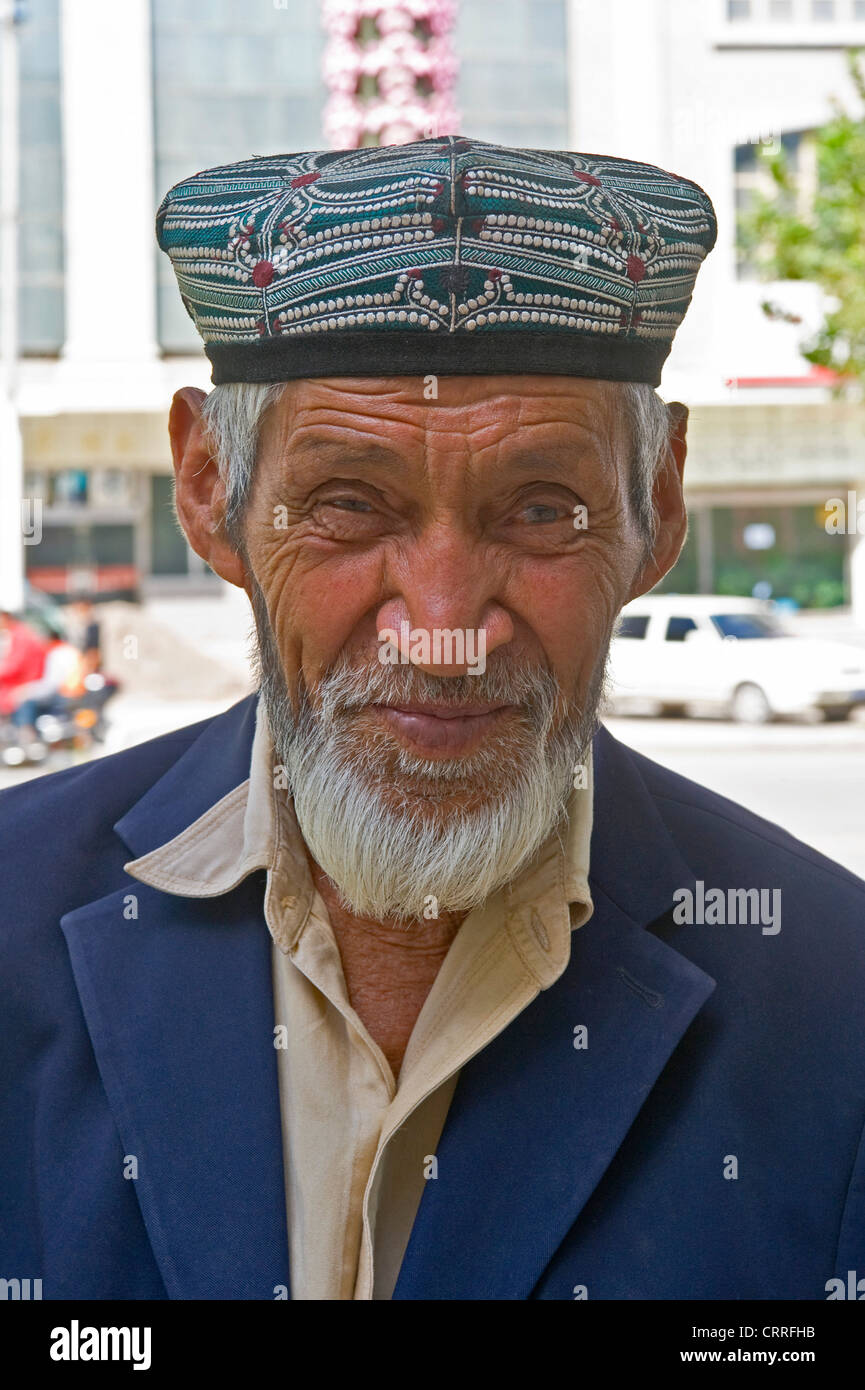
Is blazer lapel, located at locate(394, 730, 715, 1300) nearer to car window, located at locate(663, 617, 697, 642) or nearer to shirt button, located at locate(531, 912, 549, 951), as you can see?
shirt button, located at locate(531, 912, 549, 951)

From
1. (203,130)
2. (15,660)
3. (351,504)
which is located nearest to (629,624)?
(351,504)

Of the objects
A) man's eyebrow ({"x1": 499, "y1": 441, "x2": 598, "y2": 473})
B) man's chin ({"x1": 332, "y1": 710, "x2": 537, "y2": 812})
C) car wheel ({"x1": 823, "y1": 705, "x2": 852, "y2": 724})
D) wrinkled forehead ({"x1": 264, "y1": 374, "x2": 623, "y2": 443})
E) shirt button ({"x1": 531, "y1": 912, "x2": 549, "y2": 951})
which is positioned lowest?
shirt button ({"x1": 531, "y1": 912, "x2": 549, "y2": 951})

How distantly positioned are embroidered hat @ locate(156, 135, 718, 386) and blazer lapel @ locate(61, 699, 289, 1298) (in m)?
0.52

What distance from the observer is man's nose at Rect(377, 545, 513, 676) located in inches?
42.3

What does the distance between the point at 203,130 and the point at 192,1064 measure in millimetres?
3657

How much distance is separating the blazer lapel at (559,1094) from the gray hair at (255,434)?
1.22ft

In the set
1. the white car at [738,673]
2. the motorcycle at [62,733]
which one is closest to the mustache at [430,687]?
the motorcycle at [62,733]

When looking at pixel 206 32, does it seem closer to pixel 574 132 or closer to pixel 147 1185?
pixel 574 132

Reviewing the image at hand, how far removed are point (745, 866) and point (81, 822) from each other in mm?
711

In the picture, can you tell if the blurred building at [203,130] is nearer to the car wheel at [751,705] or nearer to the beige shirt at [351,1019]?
the beige shirt at [351,1019]

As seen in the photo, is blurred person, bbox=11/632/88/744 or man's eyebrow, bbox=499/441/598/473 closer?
man's eyebrow, bbox=499/441/598/473

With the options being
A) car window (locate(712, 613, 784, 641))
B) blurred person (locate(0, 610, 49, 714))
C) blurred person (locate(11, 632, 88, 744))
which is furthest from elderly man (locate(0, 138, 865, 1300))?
car window (locate(712, 613, 784, 641))

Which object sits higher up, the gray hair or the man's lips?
the gray hair

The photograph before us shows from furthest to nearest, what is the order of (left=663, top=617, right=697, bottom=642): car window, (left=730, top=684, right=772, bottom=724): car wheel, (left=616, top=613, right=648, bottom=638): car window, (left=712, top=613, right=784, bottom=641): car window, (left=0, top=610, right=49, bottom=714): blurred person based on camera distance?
(left=712, top=613, right=784, bottom=641): car window
(left=730, top=684, right=772, bottom=724): car wheel
(left=663, top=617, right=697, bottom=642): car window
(left=0, top=610, right=49, bottom=714): blurred person
(left=616, top=613, right=648, bottom=638): car window
